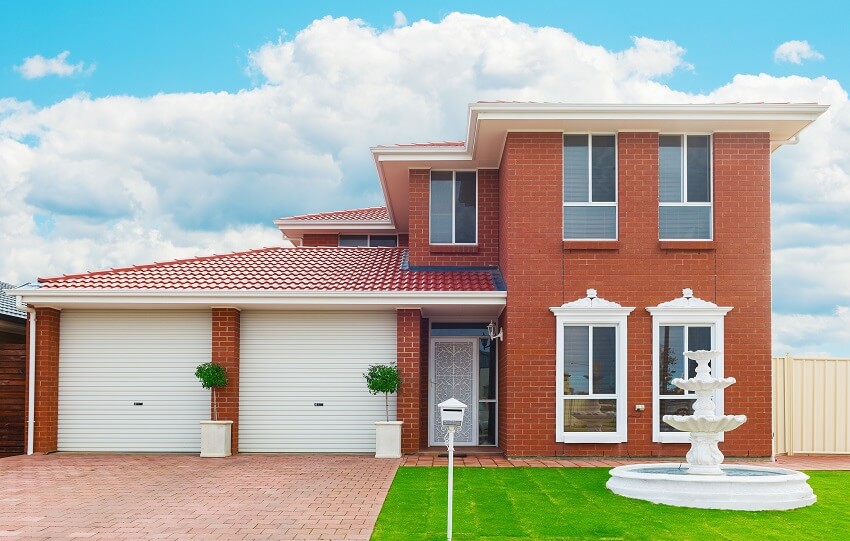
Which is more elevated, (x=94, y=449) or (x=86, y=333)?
(x=86, y=333)

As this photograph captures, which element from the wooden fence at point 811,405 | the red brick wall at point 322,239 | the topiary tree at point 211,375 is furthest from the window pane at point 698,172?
the red brick wall at point 322,239

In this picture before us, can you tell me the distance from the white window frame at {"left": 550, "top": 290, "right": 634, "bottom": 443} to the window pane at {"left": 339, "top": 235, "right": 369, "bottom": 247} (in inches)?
408

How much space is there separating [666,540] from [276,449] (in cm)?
957

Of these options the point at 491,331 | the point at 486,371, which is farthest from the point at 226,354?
the point at 486,371

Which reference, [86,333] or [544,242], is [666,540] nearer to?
[544,242]

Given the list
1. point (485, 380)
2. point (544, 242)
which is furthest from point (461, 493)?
point (485, 380)

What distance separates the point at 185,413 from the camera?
16.8 meters

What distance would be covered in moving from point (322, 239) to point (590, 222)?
1093 cm

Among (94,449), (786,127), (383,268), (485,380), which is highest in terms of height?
(786,127)

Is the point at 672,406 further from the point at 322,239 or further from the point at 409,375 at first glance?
the point at 322,239

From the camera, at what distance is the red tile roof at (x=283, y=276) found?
16.4 metres

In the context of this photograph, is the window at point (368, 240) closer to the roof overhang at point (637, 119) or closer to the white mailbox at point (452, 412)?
the roof overhang at point (637, 119)

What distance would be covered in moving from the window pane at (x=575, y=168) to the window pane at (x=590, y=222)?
209 mm

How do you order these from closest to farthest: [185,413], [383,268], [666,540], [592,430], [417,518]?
[666,540] → [417,518] → [592,430] → [185,413] → [383,268]
